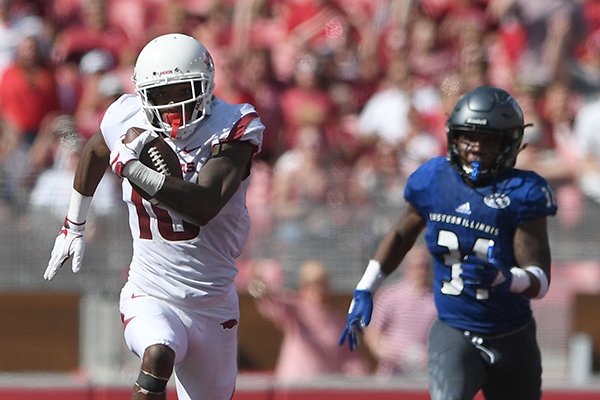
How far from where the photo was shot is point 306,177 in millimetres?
8484

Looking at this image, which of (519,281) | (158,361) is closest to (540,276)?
(519,281)

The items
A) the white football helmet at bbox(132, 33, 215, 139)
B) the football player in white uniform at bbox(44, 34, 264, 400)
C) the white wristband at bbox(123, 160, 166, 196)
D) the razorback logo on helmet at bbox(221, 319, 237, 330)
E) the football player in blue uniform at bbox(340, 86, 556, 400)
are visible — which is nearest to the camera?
the white wristband at bbox(123, 160, 166, 196)

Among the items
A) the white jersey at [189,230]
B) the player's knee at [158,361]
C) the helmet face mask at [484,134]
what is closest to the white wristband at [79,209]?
the white jersey at [189,230]

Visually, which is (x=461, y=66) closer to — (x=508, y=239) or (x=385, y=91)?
(x=385, y=91)

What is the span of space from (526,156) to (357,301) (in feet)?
11.7

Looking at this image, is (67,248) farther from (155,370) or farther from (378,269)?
(378,269)

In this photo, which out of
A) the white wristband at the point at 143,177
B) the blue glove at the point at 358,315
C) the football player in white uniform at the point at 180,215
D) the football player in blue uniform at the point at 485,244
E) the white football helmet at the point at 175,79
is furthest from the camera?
the blue glove at the point at 358,315

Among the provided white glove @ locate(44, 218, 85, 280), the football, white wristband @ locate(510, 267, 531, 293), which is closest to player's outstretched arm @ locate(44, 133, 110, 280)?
white glove @ locate(44, 218, 85, 280)

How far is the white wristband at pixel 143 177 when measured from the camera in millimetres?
5020

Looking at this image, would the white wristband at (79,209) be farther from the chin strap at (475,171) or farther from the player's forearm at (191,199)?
the chin strap at (475,171)

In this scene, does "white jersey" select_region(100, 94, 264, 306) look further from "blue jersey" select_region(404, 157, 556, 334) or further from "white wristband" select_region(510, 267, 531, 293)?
"white wristband" select_region(510, 267, 531, 293)

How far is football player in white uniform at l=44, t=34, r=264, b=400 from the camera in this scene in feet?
16.8

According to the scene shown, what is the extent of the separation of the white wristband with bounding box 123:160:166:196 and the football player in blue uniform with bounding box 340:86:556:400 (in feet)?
3.94

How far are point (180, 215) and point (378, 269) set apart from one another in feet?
3.52
